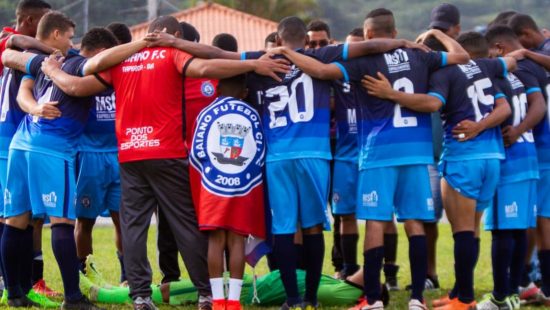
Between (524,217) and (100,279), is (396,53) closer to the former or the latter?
(524,217)

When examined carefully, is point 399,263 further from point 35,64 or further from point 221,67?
point 35,64

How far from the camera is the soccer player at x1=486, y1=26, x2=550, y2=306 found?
29.9 feet

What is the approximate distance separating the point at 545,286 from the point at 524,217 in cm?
85

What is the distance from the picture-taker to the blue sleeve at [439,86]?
8.19m

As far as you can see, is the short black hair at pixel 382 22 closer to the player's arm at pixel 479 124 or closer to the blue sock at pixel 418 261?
the player's arm at pixel 479 124

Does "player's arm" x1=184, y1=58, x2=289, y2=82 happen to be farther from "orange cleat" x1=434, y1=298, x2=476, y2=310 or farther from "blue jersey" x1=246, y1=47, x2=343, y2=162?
"orange cleat" x1=434, y1=298, x2=476, y2=310

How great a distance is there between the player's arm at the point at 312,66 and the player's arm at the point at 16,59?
2285 millimetres

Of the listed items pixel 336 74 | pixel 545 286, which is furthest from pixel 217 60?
pixel 545 286

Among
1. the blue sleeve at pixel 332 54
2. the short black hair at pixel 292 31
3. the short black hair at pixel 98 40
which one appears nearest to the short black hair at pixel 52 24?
the short black hair at pixel 98 40

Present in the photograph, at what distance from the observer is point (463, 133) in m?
8.30

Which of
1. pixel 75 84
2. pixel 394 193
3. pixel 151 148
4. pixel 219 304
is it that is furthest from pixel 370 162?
pixel 75 84

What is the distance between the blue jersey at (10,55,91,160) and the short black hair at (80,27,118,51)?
0.48 meters

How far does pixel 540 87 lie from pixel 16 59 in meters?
4.88

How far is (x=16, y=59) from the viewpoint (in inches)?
345
